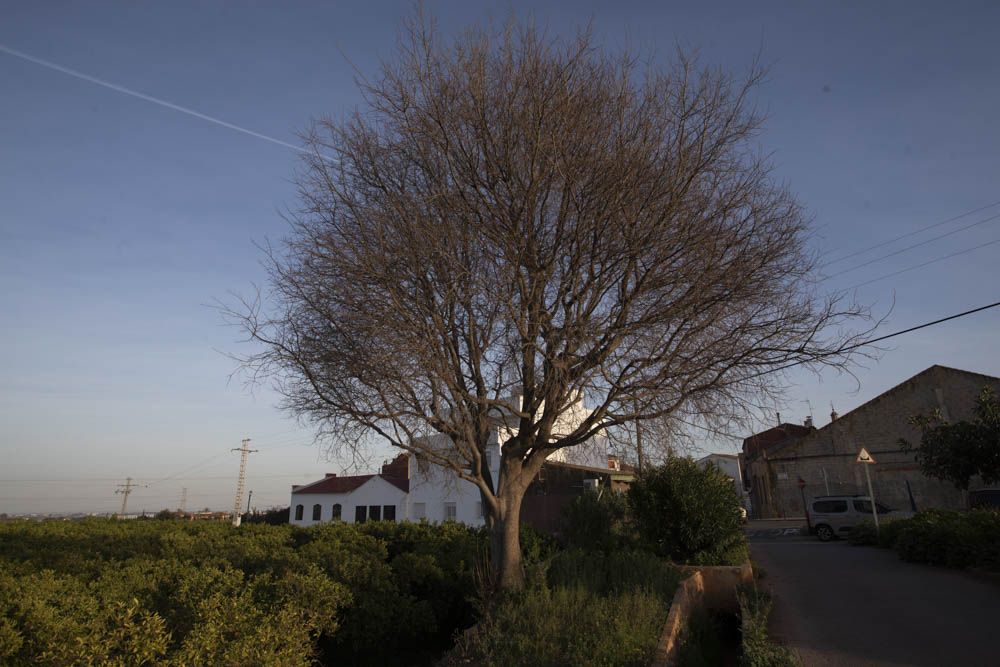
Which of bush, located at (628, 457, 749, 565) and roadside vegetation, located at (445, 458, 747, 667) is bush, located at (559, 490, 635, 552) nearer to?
roadside vegetation, located at (445, 458, 747, 667)

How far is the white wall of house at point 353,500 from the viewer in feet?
133

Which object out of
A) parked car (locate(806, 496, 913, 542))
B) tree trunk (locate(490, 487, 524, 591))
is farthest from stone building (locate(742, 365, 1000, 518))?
tree trunk (locate(490, 487, 524, 591))

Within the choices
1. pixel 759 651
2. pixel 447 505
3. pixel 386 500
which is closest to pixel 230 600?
pixel 759 651

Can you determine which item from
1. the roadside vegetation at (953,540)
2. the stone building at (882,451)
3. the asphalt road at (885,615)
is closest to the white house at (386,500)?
the stone building at (882,451)

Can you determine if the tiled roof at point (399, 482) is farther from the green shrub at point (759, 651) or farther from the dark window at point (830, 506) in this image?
the green shrub at point (759, 651)

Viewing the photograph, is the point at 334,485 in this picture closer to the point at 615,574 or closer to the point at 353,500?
the point at 353,500

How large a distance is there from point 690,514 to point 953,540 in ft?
16.4

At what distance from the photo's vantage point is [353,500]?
42.5 meters

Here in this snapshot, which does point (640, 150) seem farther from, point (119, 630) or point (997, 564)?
point (997, 564)

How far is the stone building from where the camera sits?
30609 millimetres

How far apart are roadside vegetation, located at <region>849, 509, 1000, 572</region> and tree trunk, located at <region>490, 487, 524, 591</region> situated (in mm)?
8395

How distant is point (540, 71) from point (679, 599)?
6.87 m

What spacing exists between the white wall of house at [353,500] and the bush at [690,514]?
29.1 meters

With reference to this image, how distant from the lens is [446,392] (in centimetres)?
798
